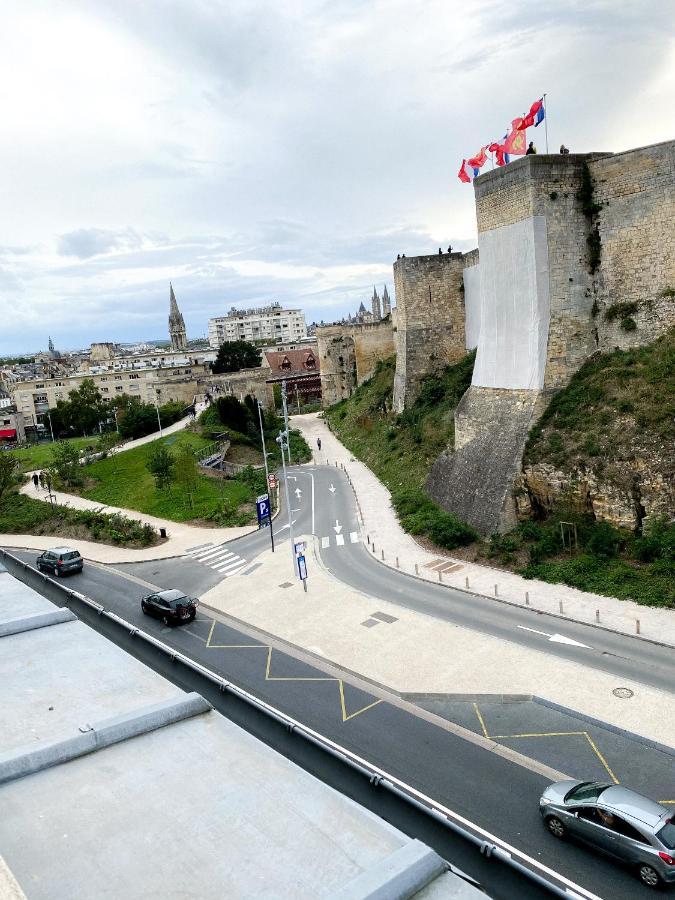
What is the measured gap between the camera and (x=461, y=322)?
138 ft

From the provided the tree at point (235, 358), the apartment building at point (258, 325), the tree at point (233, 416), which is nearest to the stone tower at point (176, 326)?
the apartment building at point (258, 325)

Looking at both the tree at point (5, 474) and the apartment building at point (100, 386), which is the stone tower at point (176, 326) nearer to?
the apartment building at point (100, 386)

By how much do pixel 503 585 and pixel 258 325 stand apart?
152 metres

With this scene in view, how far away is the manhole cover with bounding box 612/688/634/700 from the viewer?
14.2m

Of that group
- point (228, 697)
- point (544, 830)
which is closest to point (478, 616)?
point (544, 830)

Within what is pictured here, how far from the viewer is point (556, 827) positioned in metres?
10.2

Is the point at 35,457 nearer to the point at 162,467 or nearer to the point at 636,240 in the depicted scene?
the point at 162,467

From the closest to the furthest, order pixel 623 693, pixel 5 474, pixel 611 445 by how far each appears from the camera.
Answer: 1. pixel 623 693
2. pixel 611 445
3. pixel 5 474

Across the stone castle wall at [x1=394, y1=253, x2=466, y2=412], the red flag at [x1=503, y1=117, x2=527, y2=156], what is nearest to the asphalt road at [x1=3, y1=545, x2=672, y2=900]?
the red flag at [x1=503, y1=117, x2=527, y2=156]

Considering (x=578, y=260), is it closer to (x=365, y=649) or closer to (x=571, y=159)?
(x=571, y=159)

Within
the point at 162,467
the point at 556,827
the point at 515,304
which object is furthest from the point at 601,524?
the point at 162,467

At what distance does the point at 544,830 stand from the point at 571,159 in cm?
2386

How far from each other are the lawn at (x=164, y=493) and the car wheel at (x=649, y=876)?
2533cm

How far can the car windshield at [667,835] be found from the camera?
9002 millimetres
